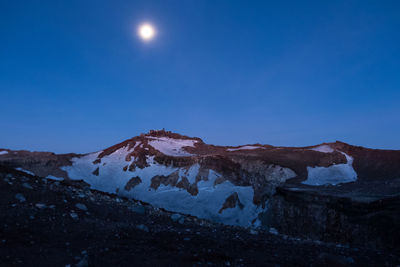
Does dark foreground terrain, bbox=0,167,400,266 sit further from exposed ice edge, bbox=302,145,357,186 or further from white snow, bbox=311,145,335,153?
white snow, bbox=311,145,335,153

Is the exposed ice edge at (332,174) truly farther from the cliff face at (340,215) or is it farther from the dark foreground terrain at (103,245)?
the dark foreground terrain at (103,245)

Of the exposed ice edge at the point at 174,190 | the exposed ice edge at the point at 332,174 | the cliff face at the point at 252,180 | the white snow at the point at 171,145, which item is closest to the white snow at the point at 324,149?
the cliff face at the point at 252,180

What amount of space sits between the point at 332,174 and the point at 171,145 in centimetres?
2552

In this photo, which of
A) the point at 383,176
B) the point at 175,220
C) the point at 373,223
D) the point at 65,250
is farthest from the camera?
the point at 383,176

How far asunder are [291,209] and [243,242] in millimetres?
15271

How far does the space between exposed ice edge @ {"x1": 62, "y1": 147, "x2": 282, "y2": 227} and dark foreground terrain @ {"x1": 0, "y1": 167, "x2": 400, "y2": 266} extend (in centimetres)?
1720

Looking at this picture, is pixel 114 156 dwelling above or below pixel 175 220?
above

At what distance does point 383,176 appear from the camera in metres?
25.6

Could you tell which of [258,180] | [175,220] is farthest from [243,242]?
[258,180]

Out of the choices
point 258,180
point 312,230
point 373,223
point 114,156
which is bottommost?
point 312,230

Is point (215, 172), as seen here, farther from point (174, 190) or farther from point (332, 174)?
point (332, 174)

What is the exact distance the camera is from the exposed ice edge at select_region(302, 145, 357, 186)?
26672mm

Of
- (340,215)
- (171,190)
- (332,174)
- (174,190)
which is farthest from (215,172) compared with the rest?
(340,215)

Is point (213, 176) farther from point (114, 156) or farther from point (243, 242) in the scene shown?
point (243, 242)
